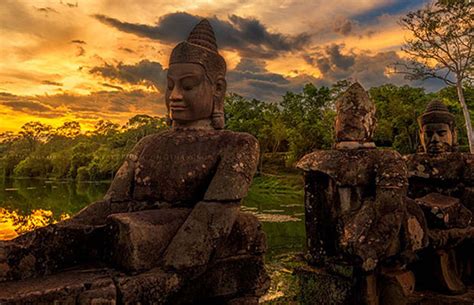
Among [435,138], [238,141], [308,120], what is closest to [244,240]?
[238,141]

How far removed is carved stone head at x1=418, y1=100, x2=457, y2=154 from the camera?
6152mm

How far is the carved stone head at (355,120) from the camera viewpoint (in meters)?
4.89

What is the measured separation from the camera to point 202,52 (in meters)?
3.79

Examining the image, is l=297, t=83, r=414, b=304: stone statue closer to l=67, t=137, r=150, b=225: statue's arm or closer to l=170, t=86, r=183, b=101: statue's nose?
l=170, t=86, r=183, b=101: statue's nose

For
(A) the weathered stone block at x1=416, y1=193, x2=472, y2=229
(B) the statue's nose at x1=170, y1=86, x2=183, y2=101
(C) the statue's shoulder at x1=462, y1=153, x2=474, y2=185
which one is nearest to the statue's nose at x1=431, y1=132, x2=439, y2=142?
(C) the statue's shoulder at x1=462, y1=153, x2=474, y2=185

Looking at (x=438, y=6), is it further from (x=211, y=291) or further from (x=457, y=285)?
(x=211, y=291)

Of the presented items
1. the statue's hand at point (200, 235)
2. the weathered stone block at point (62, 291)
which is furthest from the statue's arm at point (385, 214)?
the weathered stone block at point (62, 291)

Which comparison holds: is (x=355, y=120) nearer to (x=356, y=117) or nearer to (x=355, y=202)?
(x=356, y=117)

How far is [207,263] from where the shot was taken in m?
2.99

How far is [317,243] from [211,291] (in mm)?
2121

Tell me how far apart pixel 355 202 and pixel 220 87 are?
2.05 meters

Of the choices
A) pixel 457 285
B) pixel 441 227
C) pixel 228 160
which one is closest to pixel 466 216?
pixel 441 227

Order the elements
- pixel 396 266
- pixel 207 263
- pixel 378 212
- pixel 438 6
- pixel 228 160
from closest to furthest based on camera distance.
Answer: pixel 207 263
pixel 228 160
pixel 378 212
pixel 396 266
pixel 438 6

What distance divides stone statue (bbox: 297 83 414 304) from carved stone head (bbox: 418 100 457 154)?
5.54 ft
